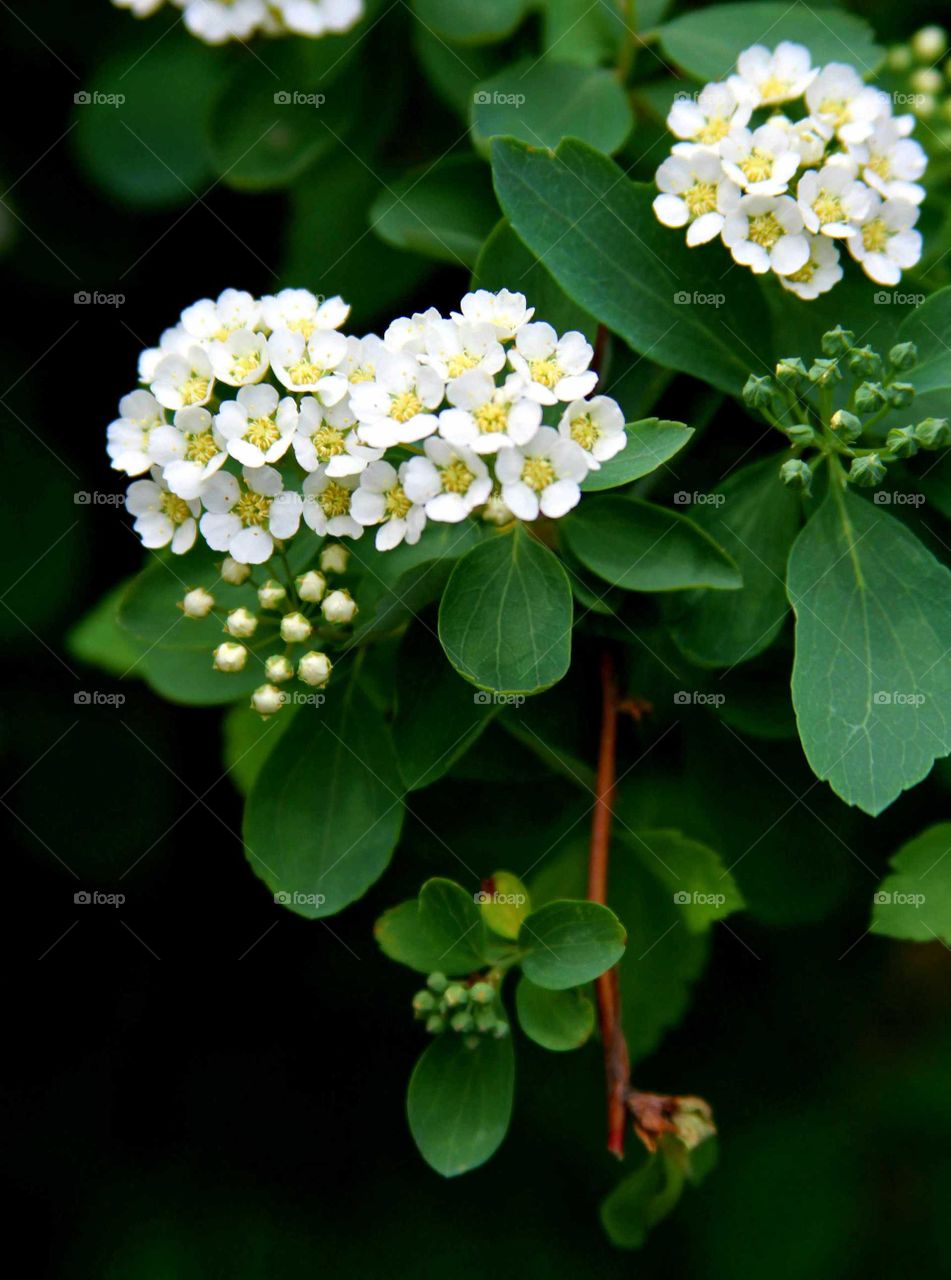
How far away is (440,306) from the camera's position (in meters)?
2.42

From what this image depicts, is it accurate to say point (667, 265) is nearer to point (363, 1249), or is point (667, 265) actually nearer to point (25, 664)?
point (25, 664)

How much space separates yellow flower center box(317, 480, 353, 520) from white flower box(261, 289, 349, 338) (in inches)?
9.7

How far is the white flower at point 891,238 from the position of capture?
178cm

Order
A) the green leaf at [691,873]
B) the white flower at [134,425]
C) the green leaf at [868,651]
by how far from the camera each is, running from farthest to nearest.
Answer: the green leaf at [691,873], the white flower at [134,425], the green leaf at [868,651]

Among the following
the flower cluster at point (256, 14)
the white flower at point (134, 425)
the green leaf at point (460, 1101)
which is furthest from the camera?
the flower cluster at point (256, 14)

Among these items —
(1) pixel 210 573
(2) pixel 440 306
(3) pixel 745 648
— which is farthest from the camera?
(2) pixel 440 306

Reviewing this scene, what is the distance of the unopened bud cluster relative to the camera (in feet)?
5.47

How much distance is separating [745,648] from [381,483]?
0.58 m

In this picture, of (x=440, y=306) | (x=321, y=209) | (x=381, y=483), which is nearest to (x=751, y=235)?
(x=381, y=483)

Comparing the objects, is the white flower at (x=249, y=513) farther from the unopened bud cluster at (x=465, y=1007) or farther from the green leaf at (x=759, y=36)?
the green leaf at (x=759, y=36)

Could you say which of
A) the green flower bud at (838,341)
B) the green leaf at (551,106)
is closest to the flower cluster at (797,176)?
the green flower bud at (838,341)

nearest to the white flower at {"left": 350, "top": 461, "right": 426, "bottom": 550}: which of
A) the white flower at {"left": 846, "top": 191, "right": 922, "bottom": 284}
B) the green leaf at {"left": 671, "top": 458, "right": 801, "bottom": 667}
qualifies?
the green leaf at {"left": 671, "top": 458, "right": 801, "bottom": 667}

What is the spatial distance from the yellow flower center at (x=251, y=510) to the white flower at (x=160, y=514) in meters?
0.11

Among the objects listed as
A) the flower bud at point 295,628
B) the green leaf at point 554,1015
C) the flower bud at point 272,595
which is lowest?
the green leaf at point 554,1015
